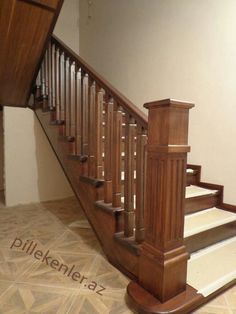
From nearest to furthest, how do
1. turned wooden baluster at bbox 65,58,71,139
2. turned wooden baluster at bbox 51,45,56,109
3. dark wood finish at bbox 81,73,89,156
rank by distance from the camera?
1. dark wood finish at bbox 81,73,89,156
2. turned wooden baluster at bbox 65,58,71,139
3. turned wooden baluster at bbox 51,45,56,109

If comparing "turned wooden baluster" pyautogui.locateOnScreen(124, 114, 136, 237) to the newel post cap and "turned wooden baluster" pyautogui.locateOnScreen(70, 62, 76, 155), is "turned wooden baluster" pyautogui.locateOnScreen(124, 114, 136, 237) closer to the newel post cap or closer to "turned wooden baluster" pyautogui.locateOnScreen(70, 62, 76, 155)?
the newel post cap

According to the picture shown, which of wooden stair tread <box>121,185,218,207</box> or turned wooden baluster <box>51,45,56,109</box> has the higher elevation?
turned wooden baluster <box>51,45,56,109</box>

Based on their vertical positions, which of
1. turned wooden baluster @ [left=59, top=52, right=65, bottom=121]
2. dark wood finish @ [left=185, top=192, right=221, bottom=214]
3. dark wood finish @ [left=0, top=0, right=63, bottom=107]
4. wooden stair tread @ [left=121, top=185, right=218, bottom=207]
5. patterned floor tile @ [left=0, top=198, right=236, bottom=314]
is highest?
dark wood finish @ [left=0, top=0, right=63, bottom=107]

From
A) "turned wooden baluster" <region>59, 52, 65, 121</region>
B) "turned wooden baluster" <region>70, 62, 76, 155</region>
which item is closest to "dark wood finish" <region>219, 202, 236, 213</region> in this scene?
"turned wooden baluster" <region>70, 62, 76, 155</region>

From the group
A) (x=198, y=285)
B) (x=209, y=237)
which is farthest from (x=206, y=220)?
(x=198, y=285)

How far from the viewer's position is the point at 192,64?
8.08 ft

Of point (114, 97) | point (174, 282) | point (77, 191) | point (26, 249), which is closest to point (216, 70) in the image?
point (114, 97)

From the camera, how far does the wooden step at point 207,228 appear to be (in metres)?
1.66

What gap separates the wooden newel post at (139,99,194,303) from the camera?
1.19 m

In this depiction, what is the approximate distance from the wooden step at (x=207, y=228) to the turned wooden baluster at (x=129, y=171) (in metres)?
0.41

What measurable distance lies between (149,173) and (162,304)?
66 cm

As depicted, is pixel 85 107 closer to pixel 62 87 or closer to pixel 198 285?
pixel 62 87

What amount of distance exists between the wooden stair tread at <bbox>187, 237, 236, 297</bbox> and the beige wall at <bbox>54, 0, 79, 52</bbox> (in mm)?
3867

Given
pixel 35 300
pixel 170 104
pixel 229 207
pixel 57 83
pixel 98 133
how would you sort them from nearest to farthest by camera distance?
pixel 170 104, pixel 35 300, pixel 98 133, pixel 229 207, pixel 57 83
